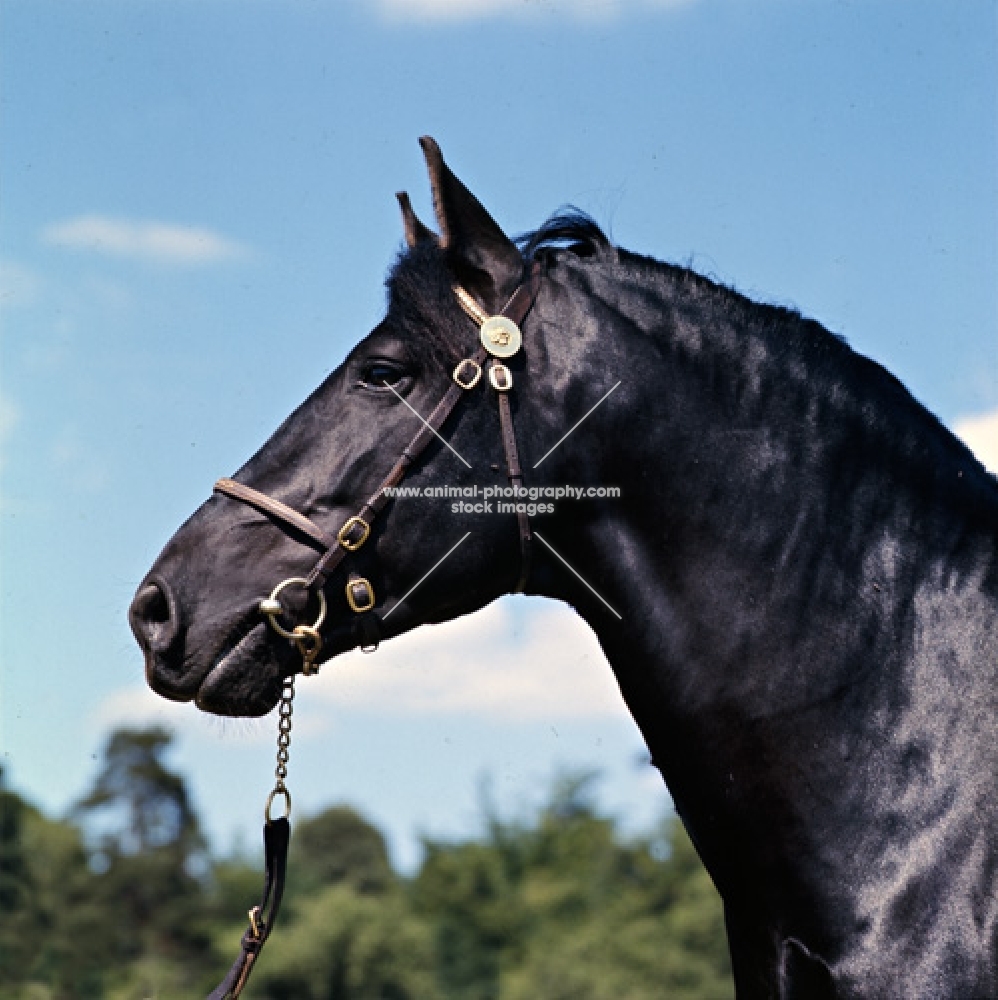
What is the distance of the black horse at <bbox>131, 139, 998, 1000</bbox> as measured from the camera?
373 cm

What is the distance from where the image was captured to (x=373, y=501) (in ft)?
13.3

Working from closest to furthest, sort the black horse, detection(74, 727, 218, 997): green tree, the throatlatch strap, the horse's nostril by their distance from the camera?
1. the black horse
2. the horse's nostril
3. the throatlatch strap
4. detection(74, 727, 218, 997): green tree

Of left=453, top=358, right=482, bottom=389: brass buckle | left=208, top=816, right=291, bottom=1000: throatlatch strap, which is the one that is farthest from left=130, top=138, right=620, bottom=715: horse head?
left=208, top=816, right=291, bottom=1000: throatlatch strap

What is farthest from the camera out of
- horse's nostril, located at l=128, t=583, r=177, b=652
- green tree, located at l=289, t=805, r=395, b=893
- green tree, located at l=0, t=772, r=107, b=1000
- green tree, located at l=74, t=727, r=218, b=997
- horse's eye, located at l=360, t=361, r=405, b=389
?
green tree, located at l=289, t=805, r=395, b=893

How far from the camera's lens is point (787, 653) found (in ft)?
12.6

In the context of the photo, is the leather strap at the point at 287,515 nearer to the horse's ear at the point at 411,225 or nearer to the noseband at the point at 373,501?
the noseband at the point at 373,501

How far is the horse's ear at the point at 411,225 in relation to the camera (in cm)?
454

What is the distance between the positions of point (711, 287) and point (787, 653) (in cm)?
121

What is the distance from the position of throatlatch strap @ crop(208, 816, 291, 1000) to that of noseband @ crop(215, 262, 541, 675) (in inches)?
24.4

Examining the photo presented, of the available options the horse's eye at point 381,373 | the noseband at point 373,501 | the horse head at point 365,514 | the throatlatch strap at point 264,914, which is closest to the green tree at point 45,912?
the throatlatch strap at point 264,914

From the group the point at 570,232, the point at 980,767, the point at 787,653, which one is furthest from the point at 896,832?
the point at 570,232

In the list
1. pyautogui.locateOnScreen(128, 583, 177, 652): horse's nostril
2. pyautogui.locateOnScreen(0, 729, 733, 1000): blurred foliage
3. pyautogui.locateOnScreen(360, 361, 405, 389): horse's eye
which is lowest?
pyautogui.locateOnScreen(128, 583, 177, 652): horse's nostril

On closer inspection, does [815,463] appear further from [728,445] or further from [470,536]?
[470,536]

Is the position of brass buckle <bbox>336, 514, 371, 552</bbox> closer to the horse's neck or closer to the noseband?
the noseband
